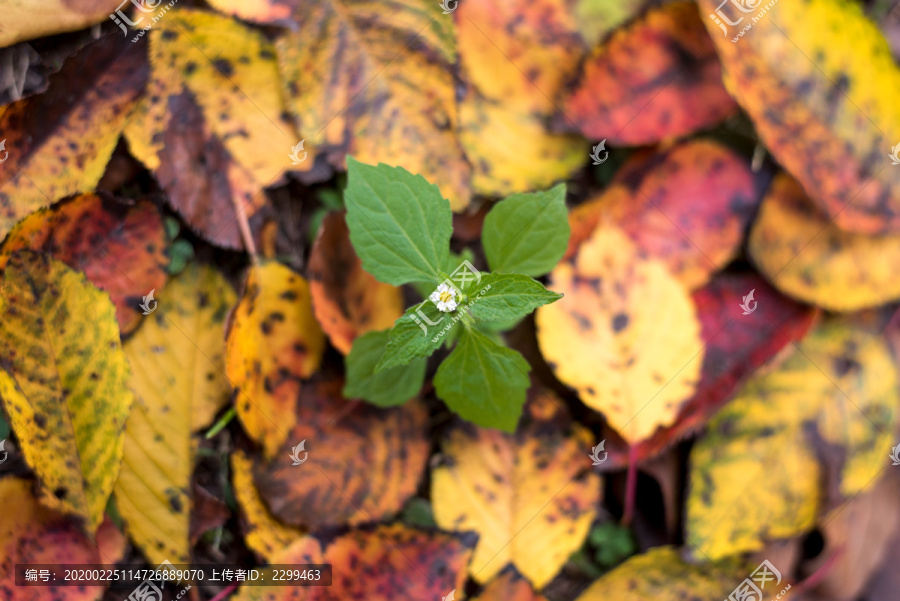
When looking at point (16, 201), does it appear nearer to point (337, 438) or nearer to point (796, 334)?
point (337, 438)

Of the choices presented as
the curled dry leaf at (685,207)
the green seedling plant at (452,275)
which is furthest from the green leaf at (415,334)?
the curled dry leaf at (685,207)

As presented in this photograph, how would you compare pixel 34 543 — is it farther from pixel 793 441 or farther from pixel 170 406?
pixel 793 441

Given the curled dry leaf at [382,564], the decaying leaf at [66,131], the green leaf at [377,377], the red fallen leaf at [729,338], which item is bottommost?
the red fallen leaf at [729,338]

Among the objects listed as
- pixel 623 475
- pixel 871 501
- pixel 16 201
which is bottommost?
pixel 871 501

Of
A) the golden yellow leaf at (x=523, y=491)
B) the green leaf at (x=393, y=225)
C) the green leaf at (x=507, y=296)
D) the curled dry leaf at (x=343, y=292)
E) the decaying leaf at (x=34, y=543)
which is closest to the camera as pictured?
the green leaf at (x=507, y=296)

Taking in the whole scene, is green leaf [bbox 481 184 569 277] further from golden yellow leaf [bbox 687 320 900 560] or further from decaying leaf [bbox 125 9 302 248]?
golden yellow leaf [bbox 687 320 900 560]

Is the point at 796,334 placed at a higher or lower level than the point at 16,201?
lower

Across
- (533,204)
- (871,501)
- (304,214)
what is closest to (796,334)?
(871,501)

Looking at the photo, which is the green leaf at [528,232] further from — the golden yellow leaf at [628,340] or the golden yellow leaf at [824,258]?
the golden yellow leaf at [824,258]
